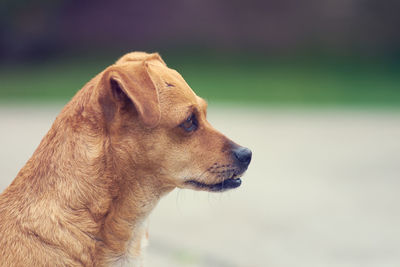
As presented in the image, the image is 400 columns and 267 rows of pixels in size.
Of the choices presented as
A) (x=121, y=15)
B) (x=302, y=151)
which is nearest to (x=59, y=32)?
(x=121, y=15)

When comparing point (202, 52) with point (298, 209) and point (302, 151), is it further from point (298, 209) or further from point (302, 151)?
point (298, 209)

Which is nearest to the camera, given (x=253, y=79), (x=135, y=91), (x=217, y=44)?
(x=135, y=91)

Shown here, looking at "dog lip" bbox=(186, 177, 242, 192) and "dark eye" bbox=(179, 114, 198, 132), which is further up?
"dark eye" bbox=(179, 114, 198, 132)

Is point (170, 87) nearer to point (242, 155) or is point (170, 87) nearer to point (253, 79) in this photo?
point (242, 155)

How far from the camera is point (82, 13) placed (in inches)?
886

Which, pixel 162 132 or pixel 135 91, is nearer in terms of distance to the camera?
pixel 135 91

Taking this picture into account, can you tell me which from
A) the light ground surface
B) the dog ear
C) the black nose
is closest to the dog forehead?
the dog ear

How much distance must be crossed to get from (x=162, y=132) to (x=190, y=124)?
0.19 m

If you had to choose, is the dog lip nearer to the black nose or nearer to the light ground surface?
the black nose

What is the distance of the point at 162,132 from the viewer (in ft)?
9.88

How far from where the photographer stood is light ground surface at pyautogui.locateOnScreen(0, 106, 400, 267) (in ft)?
18.6

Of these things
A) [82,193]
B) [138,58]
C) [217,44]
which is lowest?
[82,193]

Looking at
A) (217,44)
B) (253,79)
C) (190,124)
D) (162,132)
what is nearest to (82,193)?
(162,132)

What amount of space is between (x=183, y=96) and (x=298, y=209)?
4.34m
